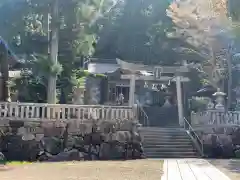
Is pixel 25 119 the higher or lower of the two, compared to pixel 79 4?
lower

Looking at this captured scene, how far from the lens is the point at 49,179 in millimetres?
8406

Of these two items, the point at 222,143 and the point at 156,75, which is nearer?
the point at 222,143

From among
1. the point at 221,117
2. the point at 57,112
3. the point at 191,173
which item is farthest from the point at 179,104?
the point at 191,173

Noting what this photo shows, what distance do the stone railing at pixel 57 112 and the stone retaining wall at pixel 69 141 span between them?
22 cm

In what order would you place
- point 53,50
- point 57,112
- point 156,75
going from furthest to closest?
point 156,75, point 53,50, point 57,112

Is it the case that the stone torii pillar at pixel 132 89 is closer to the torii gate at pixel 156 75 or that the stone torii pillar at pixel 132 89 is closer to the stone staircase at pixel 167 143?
the torii gate at pixel 156 75

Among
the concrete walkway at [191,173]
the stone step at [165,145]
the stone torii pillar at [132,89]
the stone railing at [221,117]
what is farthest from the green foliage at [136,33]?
the concrete walkway at [191,173]

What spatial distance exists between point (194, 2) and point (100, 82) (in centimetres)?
830

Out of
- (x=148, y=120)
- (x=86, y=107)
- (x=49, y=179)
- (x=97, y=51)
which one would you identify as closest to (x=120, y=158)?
(x=86, y=107)

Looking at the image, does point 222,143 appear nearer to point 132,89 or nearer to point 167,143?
point 167,143

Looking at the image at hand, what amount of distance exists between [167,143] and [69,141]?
4.36 meters

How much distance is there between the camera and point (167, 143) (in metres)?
16.0

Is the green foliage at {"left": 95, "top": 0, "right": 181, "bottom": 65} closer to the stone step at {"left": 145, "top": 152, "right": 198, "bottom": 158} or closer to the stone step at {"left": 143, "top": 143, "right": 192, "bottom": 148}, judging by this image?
the stone step at {"left": 143, "top": 143, "right": 192, "bottom": 148}

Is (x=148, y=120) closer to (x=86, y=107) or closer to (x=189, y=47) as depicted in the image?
(x=189, y=47)
